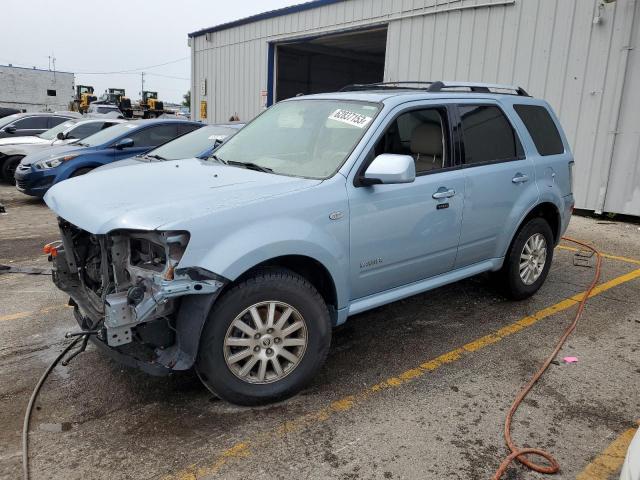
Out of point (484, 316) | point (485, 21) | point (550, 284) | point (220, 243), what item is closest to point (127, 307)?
point (220, 243)

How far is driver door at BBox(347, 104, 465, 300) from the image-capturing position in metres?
3.46

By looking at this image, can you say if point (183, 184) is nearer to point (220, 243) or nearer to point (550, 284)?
point (220, 243)

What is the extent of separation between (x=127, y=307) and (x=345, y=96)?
2339mm

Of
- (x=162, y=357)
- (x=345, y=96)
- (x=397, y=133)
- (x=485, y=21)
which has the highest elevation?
(x=485, y=21)

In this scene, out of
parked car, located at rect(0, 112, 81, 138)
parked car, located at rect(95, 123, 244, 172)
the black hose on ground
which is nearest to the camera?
the black hose on ground

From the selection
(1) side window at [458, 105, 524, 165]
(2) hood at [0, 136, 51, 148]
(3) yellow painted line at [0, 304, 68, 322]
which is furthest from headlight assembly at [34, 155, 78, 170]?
(1) side window at [458, 105, 524, 165]

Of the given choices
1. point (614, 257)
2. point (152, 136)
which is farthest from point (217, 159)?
point (152, 136)

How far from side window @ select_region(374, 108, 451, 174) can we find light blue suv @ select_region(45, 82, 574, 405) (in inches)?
0.4

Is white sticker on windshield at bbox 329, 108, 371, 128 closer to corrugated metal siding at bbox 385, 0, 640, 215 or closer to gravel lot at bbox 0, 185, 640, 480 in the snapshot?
gravel lot at bbox 0, 185, 640, 480

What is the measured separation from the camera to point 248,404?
10.2ft

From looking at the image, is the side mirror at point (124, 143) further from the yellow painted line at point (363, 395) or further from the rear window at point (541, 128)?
the yellow painted line at point (363, 395)

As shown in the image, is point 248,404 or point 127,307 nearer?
point 127,307

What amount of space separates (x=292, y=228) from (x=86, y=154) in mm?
7462

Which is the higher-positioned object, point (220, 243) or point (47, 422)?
point (220, 243)
